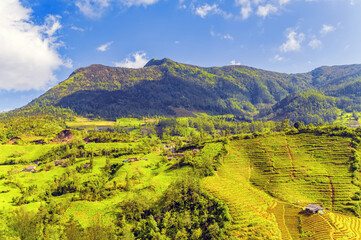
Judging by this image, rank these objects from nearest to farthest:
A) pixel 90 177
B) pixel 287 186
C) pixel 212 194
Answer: pixel 212 194 < pixel 287 186 < pixel 90 177

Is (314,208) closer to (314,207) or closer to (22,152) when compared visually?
(314,207)

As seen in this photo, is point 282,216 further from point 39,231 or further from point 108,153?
point 108,153

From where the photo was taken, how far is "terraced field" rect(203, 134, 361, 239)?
6500cm

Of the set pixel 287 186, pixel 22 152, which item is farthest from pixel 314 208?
pixel 22 152

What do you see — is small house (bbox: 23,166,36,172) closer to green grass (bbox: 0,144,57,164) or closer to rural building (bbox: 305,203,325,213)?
green grass (bbox: 0,144,57,164)

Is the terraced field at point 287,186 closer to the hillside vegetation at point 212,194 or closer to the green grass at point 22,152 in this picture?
the hillside vegetation at point 212,194

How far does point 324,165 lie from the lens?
99.0 meters

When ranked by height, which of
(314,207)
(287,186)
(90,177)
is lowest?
(314,207)

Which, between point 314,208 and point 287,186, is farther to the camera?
point 287,186

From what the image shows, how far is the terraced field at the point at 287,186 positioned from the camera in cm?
6500

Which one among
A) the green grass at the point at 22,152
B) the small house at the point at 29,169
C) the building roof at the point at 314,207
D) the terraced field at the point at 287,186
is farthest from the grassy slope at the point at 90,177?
the building roof at the point at 314,207

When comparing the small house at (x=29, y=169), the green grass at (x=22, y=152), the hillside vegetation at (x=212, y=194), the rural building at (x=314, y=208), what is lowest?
the rural building at (x=314, y=208)

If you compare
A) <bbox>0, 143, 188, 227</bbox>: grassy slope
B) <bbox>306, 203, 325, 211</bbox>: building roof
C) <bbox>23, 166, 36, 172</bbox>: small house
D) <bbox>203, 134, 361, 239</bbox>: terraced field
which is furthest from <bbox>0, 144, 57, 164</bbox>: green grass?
<bbox>306, 203, 325, 211</bbox>: building roof

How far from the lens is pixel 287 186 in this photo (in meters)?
89.4
